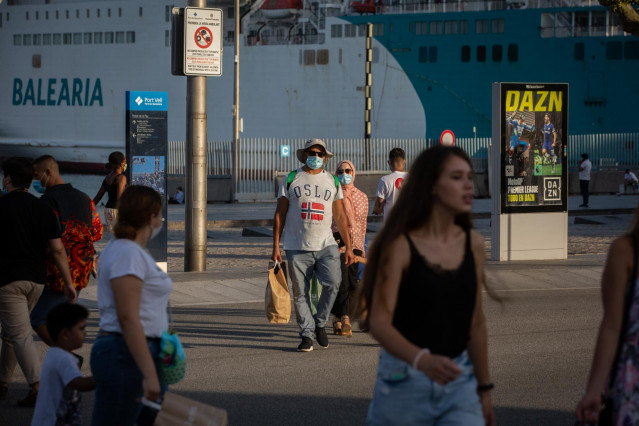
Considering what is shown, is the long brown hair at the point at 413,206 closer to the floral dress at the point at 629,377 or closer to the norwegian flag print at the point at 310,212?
the floral dress at the point at 629,377

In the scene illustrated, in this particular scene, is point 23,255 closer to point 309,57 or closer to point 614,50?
point 614,50

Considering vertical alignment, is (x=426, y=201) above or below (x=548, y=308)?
above

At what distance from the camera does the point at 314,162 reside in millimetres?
8305

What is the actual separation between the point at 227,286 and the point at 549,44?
38.4m

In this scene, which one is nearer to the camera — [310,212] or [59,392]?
[59,392]

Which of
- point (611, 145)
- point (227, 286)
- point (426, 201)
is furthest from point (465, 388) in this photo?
point (611, 145)

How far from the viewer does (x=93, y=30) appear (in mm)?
61562

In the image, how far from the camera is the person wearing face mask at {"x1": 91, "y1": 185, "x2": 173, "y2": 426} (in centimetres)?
388

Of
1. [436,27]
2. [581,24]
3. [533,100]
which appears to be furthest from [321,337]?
[436,27]

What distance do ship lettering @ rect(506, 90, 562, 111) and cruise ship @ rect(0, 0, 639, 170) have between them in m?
28.2

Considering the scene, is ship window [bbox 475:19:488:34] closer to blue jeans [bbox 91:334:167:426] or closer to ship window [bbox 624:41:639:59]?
ship window [bbox 624:41:639:59]

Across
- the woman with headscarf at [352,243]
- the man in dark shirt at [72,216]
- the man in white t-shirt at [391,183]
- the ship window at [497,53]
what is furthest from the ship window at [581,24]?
the man in dark shirt at [72,216]

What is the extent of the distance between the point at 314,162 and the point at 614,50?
41206mm

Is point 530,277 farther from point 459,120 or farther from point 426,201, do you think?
point 459,120
